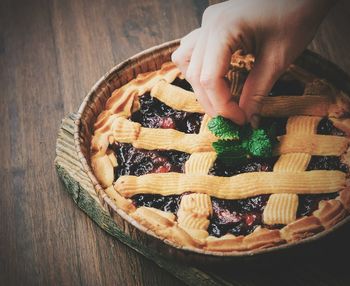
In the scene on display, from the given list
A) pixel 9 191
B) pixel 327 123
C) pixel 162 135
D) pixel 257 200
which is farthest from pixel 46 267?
pixel 327 123

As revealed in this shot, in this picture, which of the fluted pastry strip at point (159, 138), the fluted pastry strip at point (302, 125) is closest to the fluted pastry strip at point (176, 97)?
the fluted pastry strip at point (159, 138)

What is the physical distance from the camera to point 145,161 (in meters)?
1.75

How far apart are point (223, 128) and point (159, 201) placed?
0.34 metres

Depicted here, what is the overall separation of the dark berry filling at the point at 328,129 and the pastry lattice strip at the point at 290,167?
0.07 ft

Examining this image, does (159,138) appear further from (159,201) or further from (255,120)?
(255,120)

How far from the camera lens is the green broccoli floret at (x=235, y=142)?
5.57ft

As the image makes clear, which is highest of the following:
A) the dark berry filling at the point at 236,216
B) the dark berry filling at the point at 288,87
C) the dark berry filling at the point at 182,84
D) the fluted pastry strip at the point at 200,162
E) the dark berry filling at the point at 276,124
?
the dark berry filling at the point at 182,84

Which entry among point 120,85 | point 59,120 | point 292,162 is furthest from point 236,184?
point 59,120

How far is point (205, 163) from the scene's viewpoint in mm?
1719

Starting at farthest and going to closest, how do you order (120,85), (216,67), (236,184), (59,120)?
(59,120) < (120,85) < (236,184) < (216,67)

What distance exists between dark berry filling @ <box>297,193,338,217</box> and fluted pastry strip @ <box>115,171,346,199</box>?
0.05ft

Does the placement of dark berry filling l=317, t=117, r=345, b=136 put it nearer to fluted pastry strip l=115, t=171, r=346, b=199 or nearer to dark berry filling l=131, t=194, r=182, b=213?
fluted pastry strip l=115, t=171, r=346, b=199

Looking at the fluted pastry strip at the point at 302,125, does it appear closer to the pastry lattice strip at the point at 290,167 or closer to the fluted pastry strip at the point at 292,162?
the pastry lattice strip at the point at 290,167

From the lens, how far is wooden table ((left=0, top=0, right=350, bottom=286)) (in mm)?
1830
